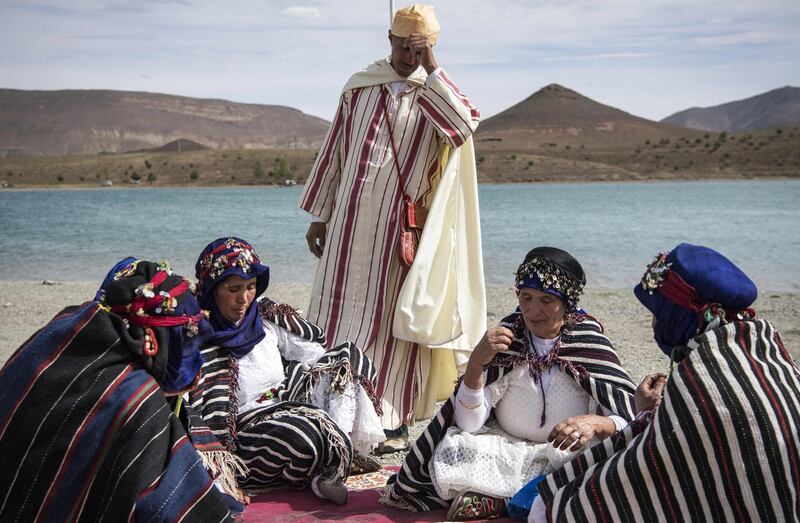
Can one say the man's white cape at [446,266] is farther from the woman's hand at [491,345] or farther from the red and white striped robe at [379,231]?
the woman's hand at [491,345]

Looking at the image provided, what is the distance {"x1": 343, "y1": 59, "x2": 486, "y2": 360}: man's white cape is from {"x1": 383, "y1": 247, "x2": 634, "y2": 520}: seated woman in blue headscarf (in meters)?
0.98

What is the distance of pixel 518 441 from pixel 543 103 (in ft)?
431

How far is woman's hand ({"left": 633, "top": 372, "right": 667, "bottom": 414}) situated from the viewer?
2.78m

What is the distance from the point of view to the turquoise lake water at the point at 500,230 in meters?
15.3

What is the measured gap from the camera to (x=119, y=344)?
7.61 feet

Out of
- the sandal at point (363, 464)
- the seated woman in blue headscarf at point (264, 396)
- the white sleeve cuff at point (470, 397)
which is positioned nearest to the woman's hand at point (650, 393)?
the white sleeve cuff at point (470, 397)

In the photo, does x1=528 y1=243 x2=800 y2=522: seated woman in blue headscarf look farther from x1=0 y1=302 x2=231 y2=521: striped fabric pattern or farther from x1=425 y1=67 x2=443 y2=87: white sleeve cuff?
x1=425 y1=67 x2=443 y2=87: white sleeve cuff

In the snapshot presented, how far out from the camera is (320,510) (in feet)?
10.7

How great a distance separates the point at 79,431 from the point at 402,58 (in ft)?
8.59

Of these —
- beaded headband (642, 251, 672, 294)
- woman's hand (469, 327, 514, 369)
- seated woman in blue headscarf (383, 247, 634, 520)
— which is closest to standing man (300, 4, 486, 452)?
seated woman in blue headscarf (383, 247, 634, 520)

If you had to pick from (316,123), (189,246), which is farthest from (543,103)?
(189,246)

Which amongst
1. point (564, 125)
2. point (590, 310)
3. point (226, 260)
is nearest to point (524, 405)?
point (226, 260)

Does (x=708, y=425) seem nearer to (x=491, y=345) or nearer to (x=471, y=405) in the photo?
(x=491, y=345)

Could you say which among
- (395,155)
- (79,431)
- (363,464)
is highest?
(395,155)
